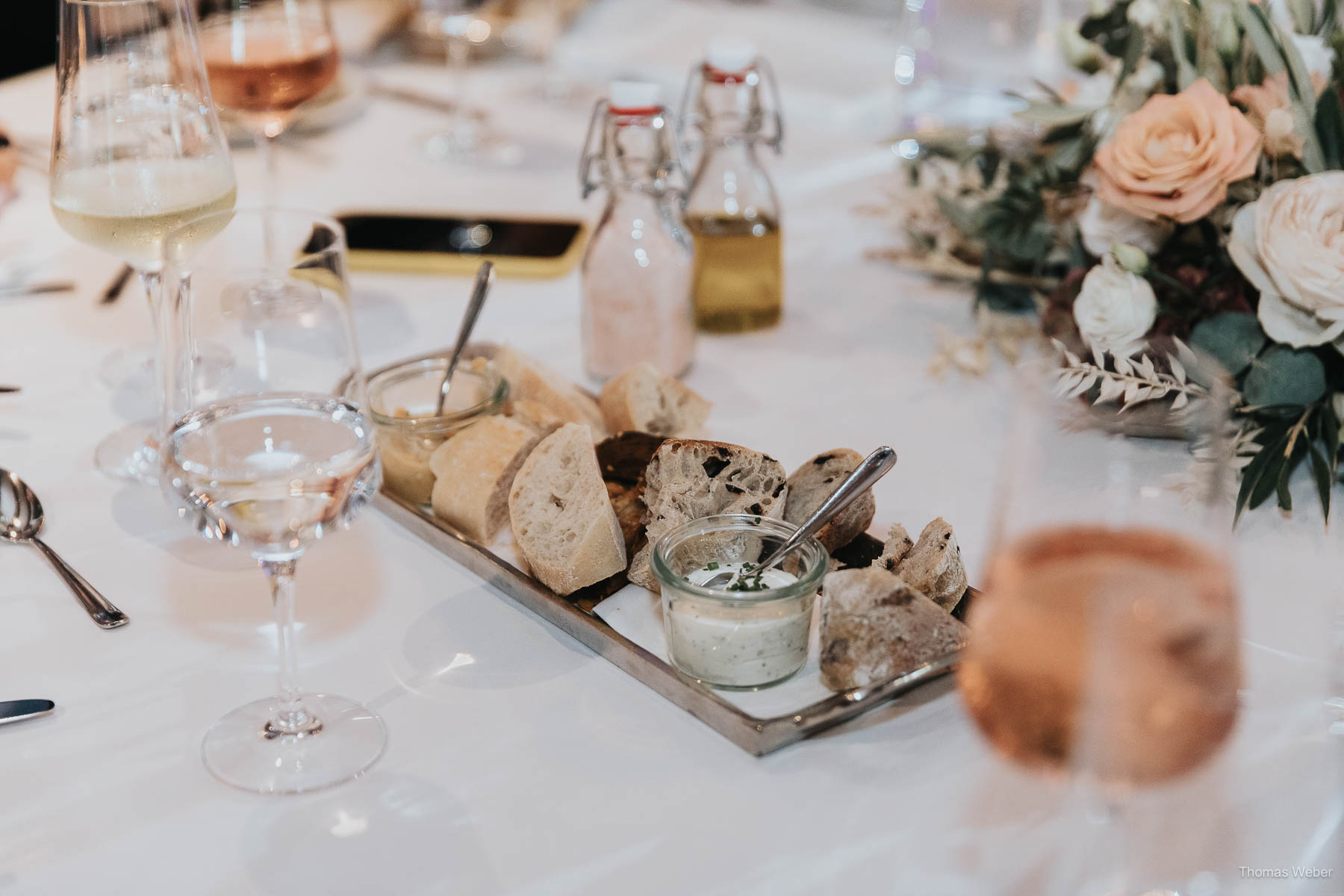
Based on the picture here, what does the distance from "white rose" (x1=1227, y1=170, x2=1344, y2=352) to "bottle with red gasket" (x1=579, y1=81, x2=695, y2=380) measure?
54 cm

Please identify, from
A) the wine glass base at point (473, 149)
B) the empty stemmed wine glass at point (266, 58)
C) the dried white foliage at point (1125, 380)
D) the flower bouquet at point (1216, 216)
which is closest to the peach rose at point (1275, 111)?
the flower bouquet at point (1216, 216)

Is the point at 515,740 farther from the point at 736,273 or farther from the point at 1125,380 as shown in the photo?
the point at 736,273

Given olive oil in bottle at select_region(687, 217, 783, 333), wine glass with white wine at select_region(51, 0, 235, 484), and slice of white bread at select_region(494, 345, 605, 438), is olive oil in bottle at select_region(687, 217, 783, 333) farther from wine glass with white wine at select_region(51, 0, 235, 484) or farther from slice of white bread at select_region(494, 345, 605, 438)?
wine glass with white wine at select_region(51, 0, 235, 484)

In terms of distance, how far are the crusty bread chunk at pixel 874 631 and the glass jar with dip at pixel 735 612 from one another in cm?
2

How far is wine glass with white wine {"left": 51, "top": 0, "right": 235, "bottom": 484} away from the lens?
40.3 inches

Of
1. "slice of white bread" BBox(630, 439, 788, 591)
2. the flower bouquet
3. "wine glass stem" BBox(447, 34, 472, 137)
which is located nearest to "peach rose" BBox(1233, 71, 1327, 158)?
the flower bouquet

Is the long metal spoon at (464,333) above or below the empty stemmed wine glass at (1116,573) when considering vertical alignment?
below

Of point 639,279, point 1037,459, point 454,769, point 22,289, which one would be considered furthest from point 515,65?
point 1037,459

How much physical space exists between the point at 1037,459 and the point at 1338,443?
699mm

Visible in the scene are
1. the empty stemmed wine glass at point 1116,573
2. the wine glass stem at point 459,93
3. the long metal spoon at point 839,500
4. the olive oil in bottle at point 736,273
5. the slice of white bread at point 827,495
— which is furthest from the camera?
the wine glass stem at point 459,93

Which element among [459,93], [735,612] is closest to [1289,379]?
[735,612]

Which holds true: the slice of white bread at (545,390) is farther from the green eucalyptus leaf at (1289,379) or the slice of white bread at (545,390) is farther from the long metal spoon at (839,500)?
the green eucalyptus leaf at (1289,379)

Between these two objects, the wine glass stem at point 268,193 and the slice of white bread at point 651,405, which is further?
the slice of white bread at point 651,405

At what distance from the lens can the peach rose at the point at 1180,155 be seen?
1.10 meters
